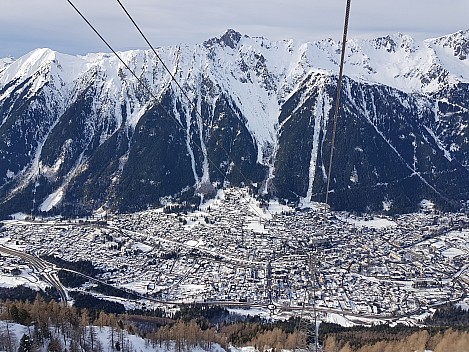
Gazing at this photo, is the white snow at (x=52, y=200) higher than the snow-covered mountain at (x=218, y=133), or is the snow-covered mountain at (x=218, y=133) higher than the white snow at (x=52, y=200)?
the snow-covered mountain at (x=218, y=133)

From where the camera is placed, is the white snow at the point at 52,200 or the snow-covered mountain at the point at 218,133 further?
the snow-covered mountain at the point at 218,133

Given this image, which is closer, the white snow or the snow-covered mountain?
the white snow

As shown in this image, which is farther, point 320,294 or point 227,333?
point 320,294

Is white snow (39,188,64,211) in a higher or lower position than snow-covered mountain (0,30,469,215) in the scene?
lower

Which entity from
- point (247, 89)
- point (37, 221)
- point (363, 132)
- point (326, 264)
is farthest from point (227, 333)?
point (247, 89)

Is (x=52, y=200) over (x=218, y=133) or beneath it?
beneath

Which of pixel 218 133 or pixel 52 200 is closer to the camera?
pixel 52 200

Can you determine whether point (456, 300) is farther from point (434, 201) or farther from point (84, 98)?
point (84, 98)

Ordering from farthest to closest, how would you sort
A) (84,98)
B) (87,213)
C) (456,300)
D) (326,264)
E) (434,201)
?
(84,98) → (434,201) → (87,213) → (326,264) → (456,300)
